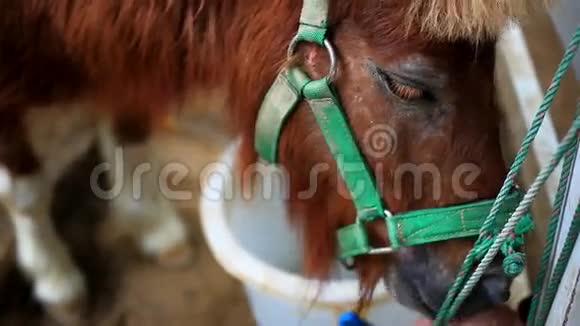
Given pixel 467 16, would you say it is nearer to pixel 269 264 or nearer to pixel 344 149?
pixel 344 149

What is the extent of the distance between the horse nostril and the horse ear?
0.86 ft

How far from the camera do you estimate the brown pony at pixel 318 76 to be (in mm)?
728

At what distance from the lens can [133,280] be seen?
4.71ft

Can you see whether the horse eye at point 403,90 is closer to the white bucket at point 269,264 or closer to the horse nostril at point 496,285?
the horse nostril at point 496,285

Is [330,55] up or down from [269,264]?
up

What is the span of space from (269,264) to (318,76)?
47 cm

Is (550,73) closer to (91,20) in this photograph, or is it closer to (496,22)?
(496,22)

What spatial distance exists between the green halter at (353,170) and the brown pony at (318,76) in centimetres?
1

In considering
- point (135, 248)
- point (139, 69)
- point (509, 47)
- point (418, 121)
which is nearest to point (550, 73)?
point (509, 47)

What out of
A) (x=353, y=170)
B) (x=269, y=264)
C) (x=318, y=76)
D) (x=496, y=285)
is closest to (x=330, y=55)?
(x=318, y=76)

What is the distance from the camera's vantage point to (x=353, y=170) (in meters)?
0.80

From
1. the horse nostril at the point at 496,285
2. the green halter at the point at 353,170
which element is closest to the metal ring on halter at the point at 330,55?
the green halter at the point at 353,170

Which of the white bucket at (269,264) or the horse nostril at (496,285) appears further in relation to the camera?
the white bucket at (269,264)

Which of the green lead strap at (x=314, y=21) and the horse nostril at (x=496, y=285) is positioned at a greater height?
the green lead strap at (x=314, y=21)
